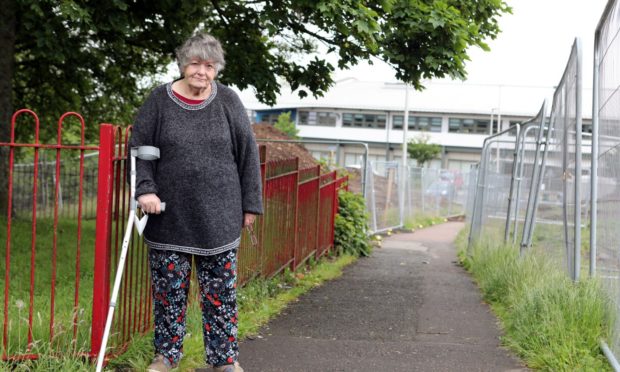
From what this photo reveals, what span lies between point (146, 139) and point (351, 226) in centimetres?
910

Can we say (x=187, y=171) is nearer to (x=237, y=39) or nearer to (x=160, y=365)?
(x=160, y=365)

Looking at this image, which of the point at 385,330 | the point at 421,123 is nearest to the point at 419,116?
the point at 421,123

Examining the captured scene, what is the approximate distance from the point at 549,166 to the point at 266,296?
282 centimetres

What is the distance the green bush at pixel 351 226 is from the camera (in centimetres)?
1276

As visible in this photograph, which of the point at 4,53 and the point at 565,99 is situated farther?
the point at 4,53

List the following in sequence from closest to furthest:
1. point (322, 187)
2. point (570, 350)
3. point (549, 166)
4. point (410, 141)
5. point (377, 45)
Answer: point (570, 350), point (549, 166), point (377, 45), point (322, 187), point (410, 141)

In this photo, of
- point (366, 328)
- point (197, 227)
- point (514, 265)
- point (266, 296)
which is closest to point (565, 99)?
point (514, 265)

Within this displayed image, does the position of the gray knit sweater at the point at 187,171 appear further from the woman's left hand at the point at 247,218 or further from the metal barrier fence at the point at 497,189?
the metal barrier fence at the point at 497,189

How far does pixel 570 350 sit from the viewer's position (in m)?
4.57

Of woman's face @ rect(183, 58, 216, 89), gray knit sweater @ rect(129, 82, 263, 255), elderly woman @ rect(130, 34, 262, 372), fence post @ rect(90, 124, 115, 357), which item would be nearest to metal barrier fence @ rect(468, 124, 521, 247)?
elderly woman @ rect(130, 34, 262, 372)

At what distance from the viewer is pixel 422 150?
2121 inches

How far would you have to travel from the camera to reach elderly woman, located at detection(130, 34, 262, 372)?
4.04 meters

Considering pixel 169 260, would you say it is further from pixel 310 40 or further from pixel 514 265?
pixel 310 40

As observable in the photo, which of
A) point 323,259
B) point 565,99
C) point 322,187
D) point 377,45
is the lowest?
point 323,259
